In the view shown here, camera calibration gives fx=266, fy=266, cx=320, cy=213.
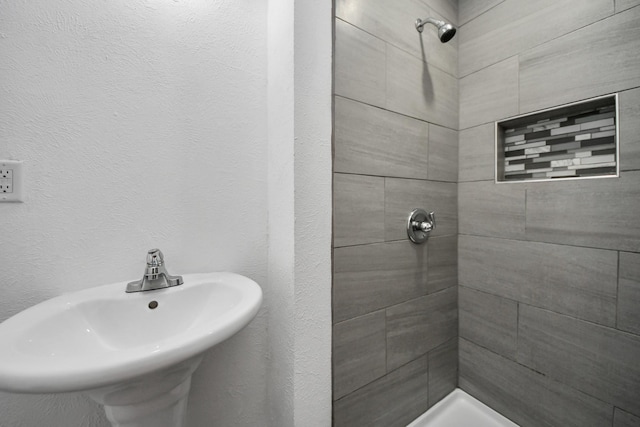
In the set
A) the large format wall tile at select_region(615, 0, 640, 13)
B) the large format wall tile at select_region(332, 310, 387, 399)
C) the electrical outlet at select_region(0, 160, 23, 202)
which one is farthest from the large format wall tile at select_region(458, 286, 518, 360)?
the electrical outlet at select_region(0, 160, 23, 202)

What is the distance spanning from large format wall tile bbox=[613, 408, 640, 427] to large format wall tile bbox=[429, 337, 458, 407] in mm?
573

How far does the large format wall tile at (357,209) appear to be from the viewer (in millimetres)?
969

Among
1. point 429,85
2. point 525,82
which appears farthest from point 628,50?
point 429,85

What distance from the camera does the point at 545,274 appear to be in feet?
3.65

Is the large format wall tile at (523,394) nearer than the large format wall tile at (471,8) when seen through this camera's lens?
Yes

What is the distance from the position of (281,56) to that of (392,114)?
498mm

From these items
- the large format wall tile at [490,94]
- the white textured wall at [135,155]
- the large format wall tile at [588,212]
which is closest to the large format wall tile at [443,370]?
the large format wall tile at [588,212]

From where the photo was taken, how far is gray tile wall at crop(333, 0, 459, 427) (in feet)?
3.25

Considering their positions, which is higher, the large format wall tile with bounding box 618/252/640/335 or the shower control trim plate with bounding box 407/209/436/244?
the shower control trim plate with bounding box 407/209/436/244

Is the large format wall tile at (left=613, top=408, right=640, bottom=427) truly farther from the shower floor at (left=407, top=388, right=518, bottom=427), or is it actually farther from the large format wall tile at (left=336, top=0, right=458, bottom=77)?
the large format wall tile at (left=336, top=0, right=458, bottom=77)

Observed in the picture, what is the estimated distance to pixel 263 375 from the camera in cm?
103

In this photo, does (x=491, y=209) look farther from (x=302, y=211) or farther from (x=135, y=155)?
(x=135, y=155)

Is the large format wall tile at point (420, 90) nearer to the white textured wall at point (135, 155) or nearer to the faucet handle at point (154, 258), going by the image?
the white textured wall at point (135, 155)

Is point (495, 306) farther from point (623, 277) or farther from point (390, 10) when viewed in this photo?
point (390, 10)
